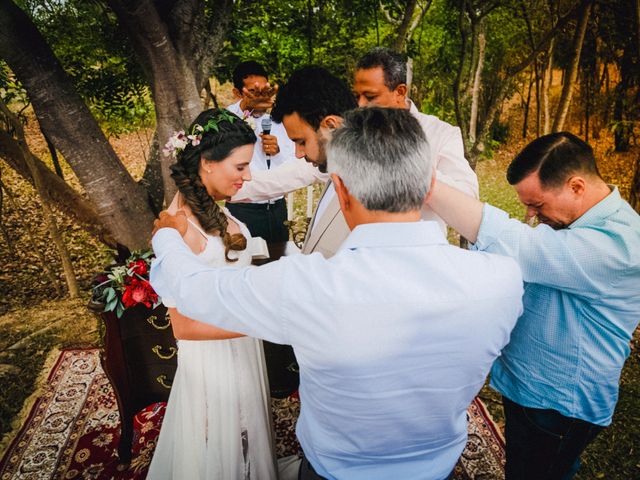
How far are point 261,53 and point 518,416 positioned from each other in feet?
19.3

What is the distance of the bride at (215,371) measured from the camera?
2.09 meters

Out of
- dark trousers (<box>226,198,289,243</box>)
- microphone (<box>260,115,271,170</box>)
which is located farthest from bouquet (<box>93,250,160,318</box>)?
microphone (<box>260,115,271,170</box>)

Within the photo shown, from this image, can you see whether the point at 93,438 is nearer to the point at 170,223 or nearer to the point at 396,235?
the point at 170,223

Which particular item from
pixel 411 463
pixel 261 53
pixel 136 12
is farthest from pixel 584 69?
pixel 411 463

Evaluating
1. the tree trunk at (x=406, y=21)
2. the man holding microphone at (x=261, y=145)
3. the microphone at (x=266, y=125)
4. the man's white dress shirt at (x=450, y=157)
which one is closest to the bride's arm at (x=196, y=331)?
the man's white dress shirt at (x=450, y=157)

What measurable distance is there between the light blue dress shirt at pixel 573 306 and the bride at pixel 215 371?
127 cm

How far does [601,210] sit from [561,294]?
14.6 inches

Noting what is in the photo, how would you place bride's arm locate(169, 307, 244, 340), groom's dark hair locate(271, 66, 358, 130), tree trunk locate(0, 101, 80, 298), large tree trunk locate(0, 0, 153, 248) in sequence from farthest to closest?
tree trunk locate(0, 101, 80, 298) → large tree trunk locate(0, 0, 153, 248) → groom's dark hair locate(271, 66, 358, 130) → bride's arm locate(169, 307, 244, 340)

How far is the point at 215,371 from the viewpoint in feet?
6.84

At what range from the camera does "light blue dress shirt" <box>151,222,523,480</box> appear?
1057 mm

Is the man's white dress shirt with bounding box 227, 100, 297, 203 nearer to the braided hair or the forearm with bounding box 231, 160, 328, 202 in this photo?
the forearm with bounding box 231, 160, 328, 202

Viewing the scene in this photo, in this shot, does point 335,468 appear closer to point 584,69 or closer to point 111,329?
point 111,329

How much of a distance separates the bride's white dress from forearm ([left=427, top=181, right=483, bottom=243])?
117 centimetres

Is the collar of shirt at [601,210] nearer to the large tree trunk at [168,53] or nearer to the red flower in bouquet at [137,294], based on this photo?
the red flower in bouquet at [137,294]
